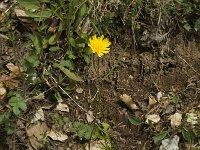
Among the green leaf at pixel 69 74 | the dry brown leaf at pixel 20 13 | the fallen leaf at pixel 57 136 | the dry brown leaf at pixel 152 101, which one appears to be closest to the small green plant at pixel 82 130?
the fallen leaf at pixel 57 136

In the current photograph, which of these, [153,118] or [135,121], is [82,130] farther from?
[153,118]

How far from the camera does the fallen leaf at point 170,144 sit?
288cm

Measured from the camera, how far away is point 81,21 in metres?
3.13

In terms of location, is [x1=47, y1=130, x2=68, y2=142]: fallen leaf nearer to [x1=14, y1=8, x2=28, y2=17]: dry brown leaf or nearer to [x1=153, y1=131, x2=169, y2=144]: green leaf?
[x1=153, y1=131, x2=169, y2=144]: green leaf

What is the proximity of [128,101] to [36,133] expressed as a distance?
0.62m

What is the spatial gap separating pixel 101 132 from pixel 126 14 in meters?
0.81

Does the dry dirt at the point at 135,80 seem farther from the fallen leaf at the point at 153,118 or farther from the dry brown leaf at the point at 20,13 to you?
the dry brown leaf at the point at 20,13

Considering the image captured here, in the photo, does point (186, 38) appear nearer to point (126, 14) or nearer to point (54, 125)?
point (126, 14)

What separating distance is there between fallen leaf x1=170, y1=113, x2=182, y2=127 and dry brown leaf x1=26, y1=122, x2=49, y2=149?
790 mm

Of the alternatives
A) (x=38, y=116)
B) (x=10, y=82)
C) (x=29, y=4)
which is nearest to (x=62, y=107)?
(x=38, y=116)

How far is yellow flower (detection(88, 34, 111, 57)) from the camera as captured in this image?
2.85 meters

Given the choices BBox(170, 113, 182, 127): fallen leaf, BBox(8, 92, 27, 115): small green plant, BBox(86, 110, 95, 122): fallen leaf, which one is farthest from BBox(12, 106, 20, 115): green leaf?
BBox(170, 113, 182, 127): fallen leaf

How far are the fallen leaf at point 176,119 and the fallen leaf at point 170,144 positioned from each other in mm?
90

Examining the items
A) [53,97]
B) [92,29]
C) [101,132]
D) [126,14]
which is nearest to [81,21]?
[92,29]
